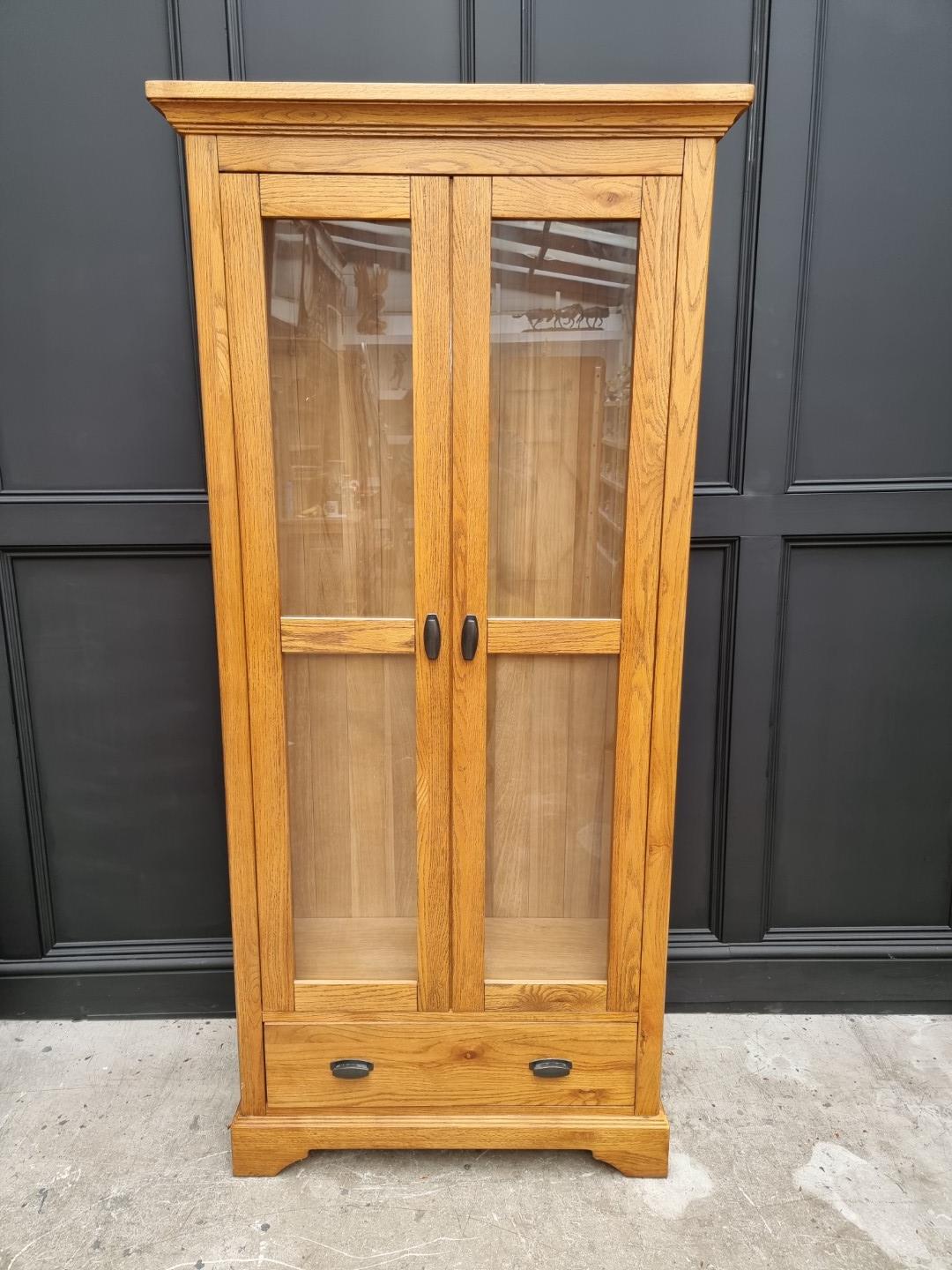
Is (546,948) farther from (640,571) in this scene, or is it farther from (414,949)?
(640,571)

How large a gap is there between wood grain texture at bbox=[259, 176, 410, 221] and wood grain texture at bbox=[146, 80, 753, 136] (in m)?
0.07

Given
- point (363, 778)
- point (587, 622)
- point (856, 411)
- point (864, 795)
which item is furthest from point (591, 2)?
point (864, 795)

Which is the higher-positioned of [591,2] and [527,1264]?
[591,2]

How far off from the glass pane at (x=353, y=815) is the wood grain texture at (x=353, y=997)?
0.08ft

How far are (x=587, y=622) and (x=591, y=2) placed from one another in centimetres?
135

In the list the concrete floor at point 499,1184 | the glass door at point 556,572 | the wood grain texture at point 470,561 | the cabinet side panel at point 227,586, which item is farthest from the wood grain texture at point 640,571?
the cabinet side panel at point 227,586

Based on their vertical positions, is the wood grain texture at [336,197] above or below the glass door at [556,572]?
above

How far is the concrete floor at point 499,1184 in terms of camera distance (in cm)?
140

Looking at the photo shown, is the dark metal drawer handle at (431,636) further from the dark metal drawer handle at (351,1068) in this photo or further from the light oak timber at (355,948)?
the dark metal drawer handle at (351,1068)

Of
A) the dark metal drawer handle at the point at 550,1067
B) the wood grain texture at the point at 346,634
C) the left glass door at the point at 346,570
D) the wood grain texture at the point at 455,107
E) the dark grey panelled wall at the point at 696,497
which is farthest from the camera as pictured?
the dark grey panelled wall at the point at 696,497

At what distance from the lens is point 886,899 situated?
80.4 inches

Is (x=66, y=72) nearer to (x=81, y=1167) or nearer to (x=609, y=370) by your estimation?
(x=609, y=370)

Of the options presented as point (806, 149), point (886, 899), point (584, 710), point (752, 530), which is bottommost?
point (886, 899)

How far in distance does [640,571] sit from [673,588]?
0.07m
